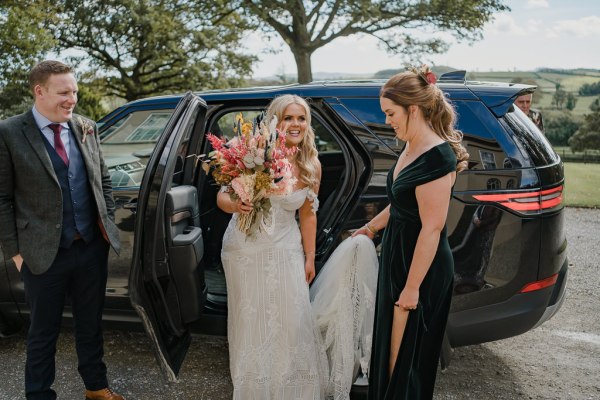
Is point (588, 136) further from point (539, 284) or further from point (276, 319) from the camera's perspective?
point (276, 319)

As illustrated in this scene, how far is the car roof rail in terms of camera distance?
129 inches

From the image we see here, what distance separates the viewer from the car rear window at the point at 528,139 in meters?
2.88

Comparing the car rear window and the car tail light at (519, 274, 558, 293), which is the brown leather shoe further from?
the car rear window

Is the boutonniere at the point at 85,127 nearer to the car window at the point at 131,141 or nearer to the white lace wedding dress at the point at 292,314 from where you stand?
the car window at the point at 131,141

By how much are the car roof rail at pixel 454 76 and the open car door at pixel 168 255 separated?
1.48 m

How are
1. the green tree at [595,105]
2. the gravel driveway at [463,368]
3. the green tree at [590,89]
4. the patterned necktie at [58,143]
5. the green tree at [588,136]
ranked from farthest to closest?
the green tree at [590,89] < the green tree at [595,105] < the green tree at [588,136] < the gravel driveway at [463,368] < the patterned necktie at [58,143]

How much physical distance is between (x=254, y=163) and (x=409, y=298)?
3.11ft

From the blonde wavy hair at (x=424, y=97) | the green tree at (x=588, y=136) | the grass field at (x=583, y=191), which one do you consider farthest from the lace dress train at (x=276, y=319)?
the green tree at (x=588, y=136)

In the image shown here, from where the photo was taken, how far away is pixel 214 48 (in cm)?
2164

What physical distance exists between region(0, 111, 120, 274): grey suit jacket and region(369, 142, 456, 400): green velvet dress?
5.25 ft

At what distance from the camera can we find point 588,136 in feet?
100

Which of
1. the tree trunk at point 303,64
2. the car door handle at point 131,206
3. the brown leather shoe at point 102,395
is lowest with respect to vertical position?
the brown leather shoe at point 102,395

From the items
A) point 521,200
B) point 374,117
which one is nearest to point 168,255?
point 374,117

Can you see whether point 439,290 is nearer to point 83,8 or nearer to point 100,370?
point 100,370
